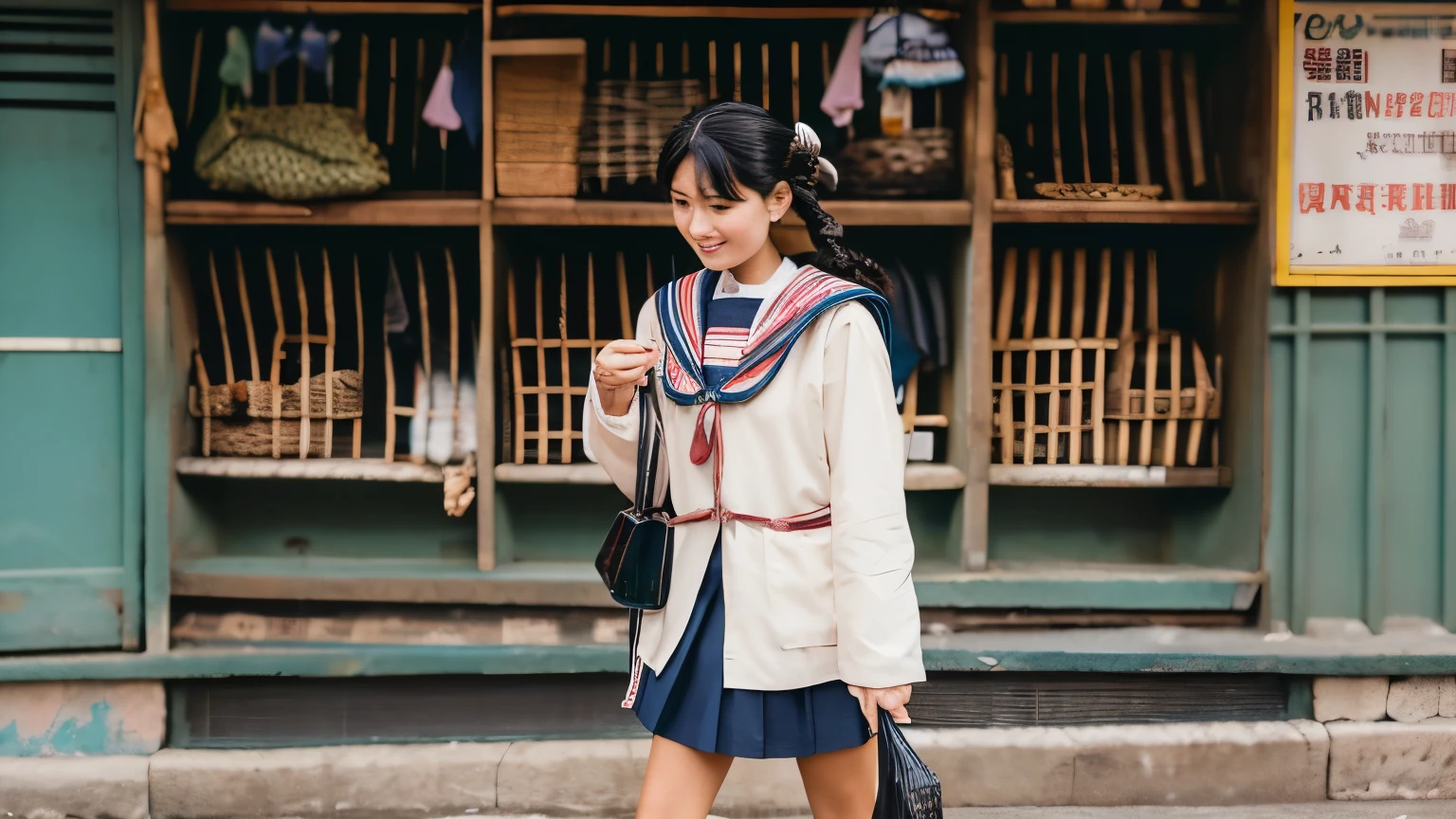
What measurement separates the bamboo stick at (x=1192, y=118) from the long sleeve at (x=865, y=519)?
302cm

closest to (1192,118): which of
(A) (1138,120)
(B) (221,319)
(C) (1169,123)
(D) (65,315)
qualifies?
(C) (1169,123)

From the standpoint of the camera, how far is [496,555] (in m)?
4.38

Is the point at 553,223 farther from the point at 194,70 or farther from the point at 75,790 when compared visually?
the point at 75,790

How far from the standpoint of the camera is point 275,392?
14.7 ft

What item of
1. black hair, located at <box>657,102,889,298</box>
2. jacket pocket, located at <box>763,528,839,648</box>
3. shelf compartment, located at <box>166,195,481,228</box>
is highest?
shelf compartment, located at <box>166,195,481,228</box>

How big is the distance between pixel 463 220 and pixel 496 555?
1.25 meters

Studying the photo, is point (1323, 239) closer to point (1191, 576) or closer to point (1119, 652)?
point (1191, 576)

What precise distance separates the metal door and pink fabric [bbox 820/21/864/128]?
2.51 metres

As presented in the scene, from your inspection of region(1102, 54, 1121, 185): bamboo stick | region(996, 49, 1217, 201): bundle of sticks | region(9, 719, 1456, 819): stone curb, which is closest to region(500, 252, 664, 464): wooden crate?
region(9, 719, 1456, 819): stone curb

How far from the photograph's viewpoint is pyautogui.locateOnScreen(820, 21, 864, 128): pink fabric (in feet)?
14.3

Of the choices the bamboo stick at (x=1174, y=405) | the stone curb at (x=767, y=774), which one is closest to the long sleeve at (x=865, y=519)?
the stone curb at (x=767, y=774)

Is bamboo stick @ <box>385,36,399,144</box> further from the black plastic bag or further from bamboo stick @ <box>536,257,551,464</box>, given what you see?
the black plastic bag

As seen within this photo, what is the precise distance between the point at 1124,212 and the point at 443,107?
8.50ft

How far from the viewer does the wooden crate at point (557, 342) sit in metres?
4.49
